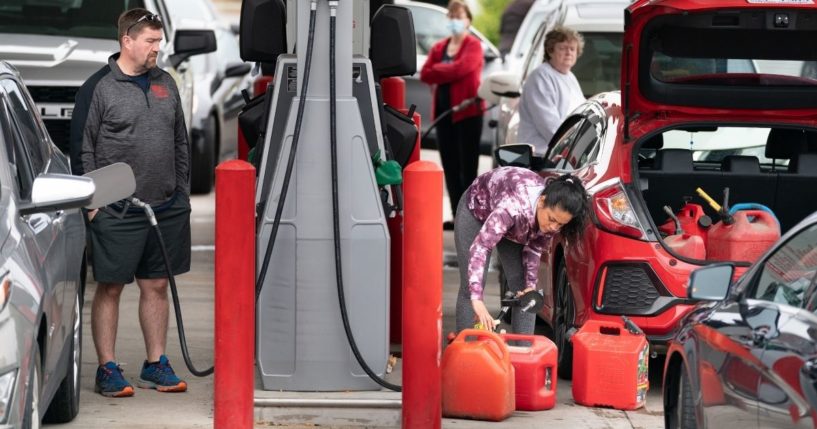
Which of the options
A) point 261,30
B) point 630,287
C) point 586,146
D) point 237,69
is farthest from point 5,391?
point 237,69

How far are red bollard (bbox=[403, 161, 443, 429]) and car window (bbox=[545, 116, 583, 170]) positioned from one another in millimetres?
2549

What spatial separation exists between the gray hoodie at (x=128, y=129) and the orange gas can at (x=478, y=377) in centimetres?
176

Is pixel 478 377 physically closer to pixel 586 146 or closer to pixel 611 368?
pixel 611 368

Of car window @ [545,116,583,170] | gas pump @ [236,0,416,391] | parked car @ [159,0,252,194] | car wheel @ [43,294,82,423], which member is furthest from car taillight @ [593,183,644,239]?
parked car @ [159,0,252,194]

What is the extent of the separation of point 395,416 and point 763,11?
284 cm

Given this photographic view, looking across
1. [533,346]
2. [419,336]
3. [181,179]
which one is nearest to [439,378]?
[419,336]

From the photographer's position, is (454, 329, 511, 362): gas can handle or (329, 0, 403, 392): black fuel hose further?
(454, 329, 511, 362): gas can handle

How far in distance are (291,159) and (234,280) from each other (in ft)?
2.26

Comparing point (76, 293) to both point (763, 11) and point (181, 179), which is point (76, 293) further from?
point (763, 11)

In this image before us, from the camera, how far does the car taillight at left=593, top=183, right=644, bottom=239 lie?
29.1ft

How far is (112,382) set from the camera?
348 inches

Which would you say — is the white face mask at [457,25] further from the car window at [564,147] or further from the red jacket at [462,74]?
the car window at [564,147]

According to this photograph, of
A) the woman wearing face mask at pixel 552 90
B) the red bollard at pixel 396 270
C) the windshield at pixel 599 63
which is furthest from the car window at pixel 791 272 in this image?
the windshield at pixel 599 63

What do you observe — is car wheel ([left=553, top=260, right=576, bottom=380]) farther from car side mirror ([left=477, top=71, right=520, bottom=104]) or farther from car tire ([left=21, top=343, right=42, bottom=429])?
car side mirror ([left=477, top=71, right=520, bottom=104])
